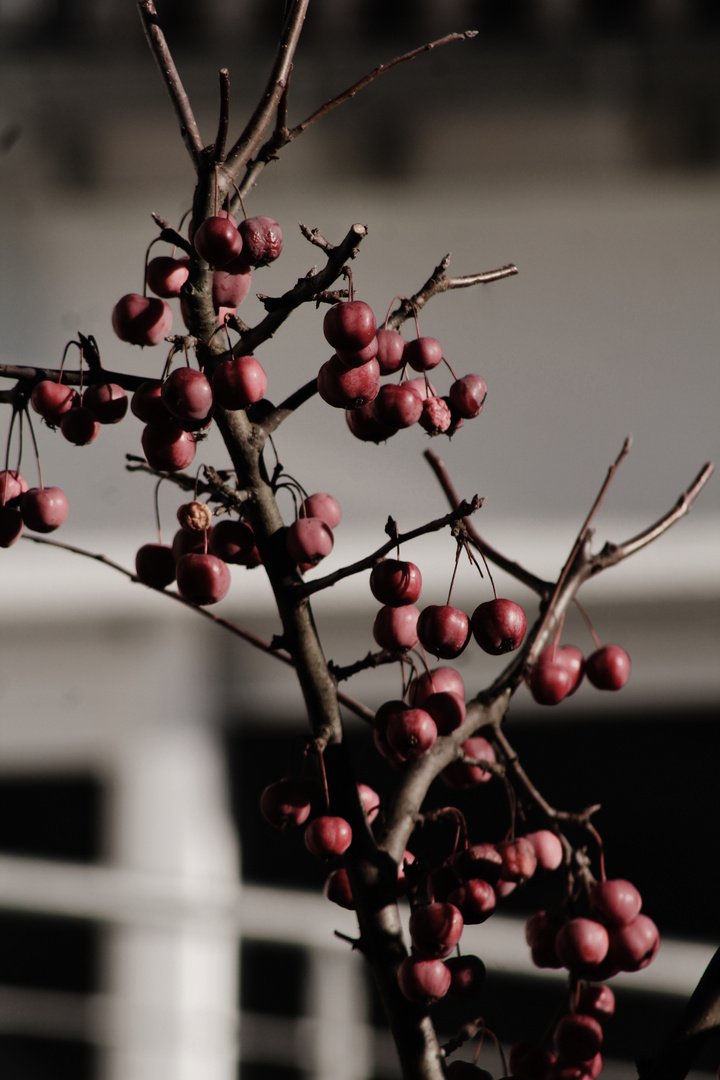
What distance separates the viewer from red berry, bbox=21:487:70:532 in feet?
1.32

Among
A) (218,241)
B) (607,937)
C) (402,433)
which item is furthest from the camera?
(402,433)

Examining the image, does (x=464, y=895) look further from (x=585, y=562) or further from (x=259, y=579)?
(x=259, y=579)

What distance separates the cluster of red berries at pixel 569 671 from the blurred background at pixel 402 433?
61.8 inches

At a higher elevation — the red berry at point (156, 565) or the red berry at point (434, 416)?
the red berry at point (434, 416)

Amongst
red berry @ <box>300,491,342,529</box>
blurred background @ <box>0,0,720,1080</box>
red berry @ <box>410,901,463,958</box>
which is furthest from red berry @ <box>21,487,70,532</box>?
blurred background @ <box>0,0,720,1080</box>

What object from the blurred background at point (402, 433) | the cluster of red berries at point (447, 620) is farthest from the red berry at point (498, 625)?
the blurred background at point (402, 433)

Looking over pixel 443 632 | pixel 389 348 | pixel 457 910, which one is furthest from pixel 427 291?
pixel 457 910

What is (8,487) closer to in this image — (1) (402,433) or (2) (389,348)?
(2) (389,348)

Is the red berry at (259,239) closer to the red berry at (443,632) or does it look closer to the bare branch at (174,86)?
the bare branch at (174,86)

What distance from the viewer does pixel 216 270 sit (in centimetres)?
34

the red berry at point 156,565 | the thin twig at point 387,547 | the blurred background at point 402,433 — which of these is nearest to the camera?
the thin twig at point 387,547

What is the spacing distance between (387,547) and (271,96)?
16 cm

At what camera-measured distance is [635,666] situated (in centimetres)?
221

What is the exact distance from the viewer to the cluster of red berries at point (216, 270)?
32 centimetres
